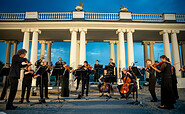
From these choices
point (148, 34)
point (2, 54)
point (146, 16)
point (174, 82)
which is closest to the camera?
point (174, 82)

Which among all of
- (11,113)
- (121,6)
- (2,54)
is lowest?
(11,113)

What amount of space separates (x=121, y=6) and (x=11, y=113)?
1446 centimetres

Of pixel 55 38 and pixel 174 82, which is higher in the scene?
pixel 55 38

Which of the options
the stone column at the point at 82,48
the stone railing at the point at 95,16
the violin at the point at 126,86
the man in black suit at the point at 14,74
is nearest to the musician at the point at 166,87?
the violin at the point at 126,86

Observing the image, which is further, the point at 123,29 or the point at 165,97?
the point at 123,29

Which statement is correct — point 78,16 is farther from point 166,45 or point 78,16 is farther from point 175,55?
point 175,55

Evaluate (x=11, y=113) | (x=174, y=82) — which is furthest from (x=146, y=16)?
(x=11, y=113)

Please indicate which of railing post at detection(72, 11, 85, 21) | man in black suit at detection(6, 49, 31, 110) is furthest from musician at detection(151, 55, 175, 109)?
railing post at detection(72, 11, 85, 21)

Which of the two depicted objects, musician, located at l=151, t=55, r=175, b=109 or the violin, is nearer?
musician, located at l=151, t=55, r=175, b=109

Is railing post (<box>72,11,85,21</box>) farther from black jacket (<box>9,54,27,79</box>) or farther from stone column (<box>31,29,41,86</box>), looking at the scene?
black jacket (<box>9,54,27,79</box>)

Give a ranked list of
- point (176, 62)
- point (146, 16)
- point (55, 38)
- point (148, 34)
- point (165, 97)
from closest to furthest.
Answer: point (165, 97)
point (176, 62)
point (146, 16)
point (148, 34)
point (55, 38)

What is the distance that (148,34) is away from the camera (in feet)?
52.1

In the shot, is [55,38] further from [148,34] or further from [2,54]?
[2,54]

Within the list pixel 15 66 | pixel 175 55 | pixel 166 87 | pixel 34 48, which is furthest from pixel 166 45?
pixel 15 66
